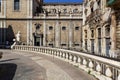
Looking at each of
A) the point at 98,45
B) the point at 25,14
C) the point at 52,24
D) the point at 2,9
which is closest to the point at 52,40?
the point at 52,24

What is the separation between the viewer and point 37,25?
46.2 metres

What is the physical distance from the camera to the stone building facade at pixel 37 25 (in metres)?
45.9

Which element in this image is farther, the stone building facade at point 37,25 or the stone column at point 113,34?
the stone building facade at point 37,25

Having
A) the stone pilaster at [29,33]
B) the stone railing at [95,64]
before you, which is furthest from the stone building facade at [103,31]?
the stone pilaster at [29,33]

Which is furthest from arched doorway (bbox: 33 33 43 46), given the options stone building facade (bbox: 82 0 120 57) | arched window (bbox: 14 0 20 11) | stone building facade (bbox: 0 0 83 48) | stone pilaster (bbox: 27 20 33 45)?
stone building facade (bbox: 82 0 120 57)

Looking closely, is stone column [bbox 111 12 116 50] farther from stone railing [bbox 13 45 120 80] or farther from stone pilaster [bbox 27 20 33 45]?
stone pilaster [bbox 27 20 33 45]

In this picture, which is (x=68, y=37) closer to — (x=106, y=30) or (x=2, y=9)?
(x=2, y=9)

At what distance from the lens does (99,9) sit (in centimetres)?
2322

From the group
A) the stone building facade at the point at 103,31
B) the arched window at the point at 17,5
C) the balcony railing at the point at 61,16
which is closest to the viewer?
the stone building facade at the point at 103,31

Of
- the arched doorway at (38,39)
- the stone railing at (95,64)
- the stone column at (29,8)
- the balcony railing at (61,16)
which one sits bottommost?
the stone railing at (95,64)

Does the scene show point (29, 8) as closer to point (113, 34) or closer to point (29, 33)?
point (29, 33)

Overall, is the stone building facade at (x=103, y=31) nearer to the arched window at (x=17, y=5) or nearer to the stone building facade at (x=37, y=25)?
the stone building facade at (x=37, y=25)

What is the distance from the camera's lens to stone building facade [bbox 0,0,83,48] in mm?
45938

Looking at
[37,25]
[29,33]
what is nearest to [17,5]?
[37,25]
